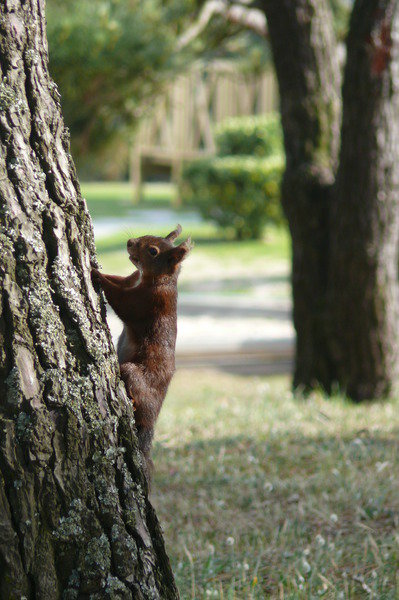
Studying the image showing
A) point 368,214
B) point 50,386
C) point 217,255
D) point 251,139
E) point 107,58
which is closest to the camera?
point 50,386

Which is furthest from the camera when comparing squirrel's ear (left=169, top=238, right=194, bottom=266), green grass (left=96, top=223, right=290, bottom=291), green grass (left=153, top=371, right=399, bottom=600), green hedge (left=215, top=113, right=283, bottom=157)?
green hedge (left=215, top=113, right=283, bottom=157)

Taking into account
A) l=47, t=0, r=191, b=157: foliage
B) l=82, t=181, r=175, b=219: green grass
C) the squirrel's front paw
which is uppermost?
l=47, t=0, r=191, b=157: foliage

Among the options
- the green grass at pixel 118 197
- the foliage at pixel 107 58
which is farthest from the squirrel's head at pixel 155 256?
the green grass at pixel 118 197

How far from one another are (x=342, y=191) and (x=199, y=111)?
15.2 meters

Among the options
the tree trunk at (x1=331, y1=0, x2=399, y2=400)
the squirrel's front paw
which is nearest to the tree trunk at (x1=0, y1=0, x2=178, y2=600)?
the squirrel's front paw

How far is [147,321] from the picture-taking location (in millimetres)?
2184

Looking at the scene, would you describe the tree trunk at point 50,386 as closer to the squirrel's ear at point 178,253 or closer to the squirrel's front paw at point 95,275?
the squirrel's front paw at point 95,275

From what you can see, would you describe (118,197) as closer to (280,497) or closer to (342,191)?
(342,191)

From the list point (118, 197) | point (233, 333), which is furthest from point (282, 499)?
point (118, 197)

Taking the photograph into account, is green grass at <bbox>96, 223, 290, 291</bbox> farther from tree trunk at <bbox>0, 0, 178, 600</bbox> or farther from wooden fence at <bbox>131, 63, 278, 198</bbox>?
tree trunk at <bbox>0, 0, 178, 600</bbox>

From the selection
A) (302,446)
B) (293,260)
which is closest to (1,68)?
(302,446)

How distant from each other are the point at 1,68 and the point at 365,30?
3.73 meters

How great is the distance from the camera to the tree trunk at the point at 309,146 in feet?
18.0

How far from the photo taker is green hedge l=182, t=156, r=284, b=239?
15445 millimetres
